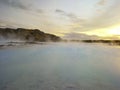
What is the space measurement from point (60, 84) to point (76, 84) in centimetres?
60

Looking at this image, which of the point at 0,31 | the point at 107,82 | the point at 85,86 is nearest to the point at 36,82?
the point at 85,86

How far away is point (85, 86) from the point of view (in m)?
4.30

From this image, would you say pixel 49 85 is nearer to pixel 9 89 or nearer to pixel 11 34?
pixel 9 89

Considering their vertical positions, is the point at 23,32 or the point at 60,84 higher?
the point at 23,32

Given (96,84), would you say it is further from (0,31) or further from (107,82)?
(0,31)

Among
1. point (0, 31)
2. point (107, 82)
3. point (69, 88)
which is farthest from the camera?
point (0, 31)

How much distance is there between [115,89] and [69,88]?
157 centimetres

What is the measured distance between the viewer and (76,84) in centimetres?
449

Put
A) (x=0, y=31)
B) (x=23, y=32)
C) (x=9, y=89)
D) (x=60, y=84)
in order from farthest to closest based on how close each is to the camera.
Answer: (x=23, y=32) < (x=0, y=31) < (x=60, y=84) < (x=9, y=89)

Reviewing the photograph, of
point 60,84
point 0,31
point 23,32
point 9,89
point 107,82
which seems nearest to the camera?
point 9,89

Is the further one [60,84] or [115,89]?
[60,84]

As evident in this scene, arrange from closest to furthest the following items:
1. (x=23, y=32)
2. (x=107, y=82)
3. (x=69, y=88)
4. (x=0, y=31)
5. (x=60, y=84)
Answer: (x=69, y=88) < (x=60, y=84) < (x=107, y=82) < (x=0, y=31) < (x=23, y=32)

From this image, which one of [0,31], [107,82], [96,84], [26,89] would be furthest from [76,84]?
[0,31]

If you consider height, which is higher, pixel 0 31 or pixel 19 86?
pixel 0 31
